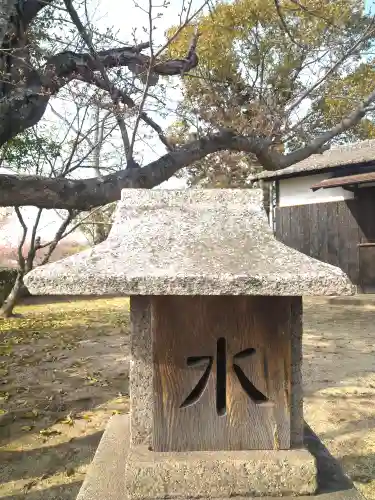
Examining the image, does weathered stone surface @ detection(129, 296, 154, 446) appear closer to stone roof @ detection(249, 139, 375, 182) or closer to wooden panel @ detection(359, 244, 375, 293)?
stone roof @ detection(249, 139, 375, 182)

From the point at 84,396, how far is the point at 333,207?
8.90 metres

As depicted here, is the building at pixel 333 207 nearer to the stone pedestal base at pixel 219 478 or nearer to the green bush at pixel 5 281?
the green bush at pixel 5 281

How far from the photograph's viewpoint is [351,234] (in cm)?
1143

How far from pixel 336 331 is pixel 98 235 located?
23.5 feet

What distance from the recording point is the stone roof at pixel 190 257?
1351 mm

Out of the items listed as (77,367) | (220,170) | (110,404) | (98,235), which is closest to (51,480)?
(110,404)

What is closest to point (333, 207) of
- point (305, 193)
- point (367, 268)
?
point (305, 193)

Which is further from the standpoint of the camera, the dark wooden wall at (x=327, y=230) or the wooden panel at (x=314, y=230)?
the wooden panel at (x=314, y=230)

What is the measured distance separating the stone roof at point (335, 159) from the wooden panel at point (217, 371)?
32.4 ft

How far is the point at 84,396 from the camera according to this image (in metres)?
4.81

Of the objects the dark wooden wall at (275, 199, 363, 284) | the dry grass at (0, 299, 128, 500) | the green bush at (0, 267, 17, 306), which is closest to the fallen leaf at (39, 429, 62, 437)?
the dry grass at (0, 299, 128, 500)

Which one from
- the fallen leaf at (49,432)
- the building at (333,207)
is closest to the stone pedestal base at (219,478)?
the fallen leaf at (49,432)

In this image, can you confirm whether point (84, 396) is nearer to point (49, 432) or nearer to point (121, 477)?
point (49, 432)

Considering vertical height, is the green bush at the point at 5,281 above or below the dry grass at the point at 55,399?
above
